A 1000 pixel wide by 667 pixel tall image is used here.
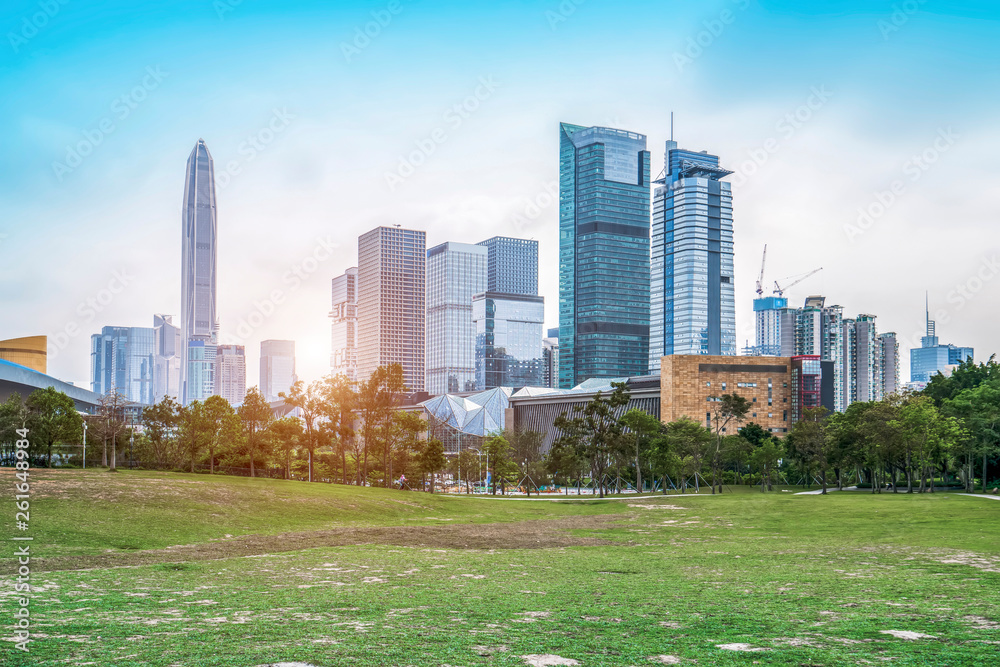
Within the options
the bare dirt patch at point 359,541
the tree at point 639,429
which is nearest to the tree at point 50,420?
the bare dirt patch at point 359,541

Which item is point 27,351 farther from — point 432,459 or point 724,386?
point 724,386

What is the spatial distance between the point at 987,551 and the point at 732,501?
3686 cm

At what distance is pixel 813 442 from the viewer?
82.9 m

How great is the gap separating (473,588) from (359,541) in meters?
13.4

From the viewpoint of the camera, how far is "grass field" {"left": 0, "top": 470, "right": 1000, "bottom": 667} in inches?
480

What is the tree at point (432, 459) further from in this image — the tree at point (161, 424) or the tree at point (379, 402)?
the tree at point (161, 424)

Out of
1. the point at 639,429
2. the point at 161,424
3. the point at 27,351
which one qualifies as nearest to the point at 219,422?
the point at 161,424

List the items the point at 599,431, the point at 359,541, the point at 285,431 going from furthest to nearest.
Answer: the point at 599,431 → the point at 285,431 → the point at 359,541

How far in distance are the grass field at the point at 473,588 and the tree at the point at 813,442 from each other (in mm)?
38877

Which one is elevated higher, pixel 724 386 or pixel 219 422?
pixel 724 386

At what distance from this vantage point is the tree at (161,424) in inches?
2982

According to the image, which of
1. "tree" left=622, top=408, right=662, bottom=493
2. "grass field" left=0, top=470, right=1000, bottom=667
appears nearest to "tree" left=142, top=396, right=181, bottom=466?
"grass field" left=0, top=470, right=1000, bottom=667

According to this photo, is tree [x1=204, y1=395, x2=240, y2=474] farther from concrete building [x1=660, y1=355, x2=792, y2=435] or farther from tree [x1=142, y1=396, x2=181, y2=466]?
concrete building [x1=660, y1=355, x2=792, y2=435]

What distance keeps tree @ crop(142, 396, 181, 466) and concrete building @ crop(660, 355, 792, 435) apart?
9141cm
